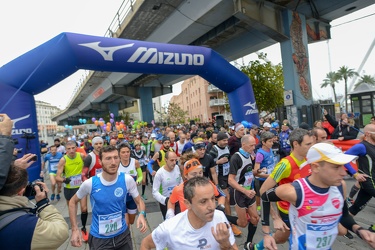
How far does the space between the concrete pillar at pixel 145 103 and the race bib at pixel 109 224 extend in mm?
27692

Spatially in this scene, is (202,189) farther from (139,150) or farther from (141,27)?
(141,27)

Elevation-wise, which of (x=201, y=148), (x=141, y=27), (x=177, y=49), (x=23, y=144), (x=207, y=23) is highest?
(x=141, y=27)

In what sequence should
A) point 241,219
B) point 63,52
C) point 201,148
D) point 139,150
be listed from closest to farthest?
point 241,219 < point 201,148 < point 63,52 < point 139,150

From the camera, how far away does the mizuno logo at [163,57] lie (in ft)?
24.9

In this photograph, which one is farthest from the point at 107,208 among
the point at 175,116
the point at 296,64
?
the point at 175,116

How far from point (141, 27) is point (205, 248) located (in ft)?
53.5

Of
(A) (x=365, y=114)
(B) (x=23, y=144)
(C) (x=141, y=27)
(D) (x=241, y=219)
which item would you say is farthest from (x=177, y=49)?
(A) (x=365, y=114)

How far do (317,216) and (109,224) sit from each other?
A: 7.50ft

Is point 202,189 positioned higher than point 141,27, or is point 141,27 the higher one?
point 141,27

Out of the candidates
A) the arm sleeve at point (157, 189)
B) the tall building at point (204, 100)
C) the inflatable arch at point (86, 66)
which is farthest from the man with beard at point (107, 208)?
the tall building at point (204, 100)

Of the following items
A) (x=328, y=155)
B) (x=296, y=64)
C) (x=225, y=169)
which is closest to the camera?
(x=328, y=155)

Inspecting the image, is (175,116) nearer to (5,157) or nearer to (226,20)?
(226,20)

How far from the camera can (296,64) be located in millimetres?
13609

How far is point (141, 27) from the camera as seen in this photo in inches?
635
